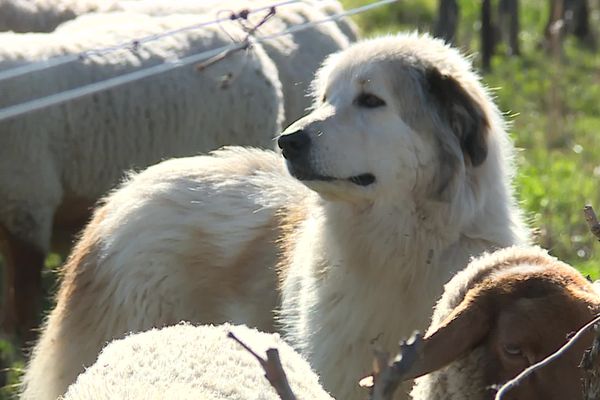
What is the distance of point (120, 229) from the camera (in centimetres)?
488

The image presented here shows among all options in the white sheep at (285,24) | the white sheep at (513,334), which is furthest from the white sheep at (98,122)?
the white sheep at (513,334)

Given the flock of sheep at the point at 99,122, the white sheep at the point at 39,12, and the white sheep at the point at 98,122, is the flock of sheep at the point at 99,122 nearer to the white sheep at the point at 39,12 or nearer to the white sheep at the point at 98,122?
the white sheep at the point at 98,122

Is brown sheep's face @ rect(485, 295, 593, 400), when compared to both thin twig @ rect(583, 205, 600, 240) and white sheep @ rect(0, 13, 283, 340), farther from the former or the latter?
white sheep @ rect(0, 13, 283, 340)

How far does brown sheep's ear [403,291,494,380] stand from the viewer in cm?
294

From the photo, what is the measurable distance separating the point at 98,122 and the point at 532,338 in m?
3.98

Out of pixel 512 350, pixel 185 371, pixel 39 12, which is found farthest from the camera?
pixel 39 12

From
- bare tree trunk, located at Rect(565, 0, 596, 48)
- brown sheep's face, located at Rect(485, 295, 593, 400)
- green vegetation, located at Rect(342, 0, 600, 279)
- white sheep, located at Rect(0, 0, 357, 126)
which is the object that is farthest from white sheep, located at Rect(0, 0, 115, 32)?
bare tree trunk, located at Rect(565, 0, 596, 48)

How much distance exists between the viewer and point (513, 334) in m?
3.10

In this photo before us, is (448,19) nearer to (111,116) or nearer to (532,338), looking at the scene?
(111,116)

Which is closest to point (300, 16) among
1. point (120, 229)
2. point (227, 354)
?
point (120, 229)

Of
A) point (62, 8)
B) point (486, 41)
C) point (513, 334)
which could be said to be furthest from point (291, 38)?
point (486, 41)

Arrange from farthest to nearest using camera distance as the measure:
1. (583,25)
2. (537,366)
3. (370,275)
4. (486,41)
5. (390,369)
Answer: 1. (583,25)
2. (486,41)
3. (370,275)
4. (537,366)
5. (390,369)

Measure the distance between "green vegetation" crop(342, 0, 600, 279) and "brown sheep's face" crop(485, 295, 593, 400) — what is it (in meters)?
2.24

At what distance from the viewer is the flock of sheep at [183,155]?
3.06 metres
